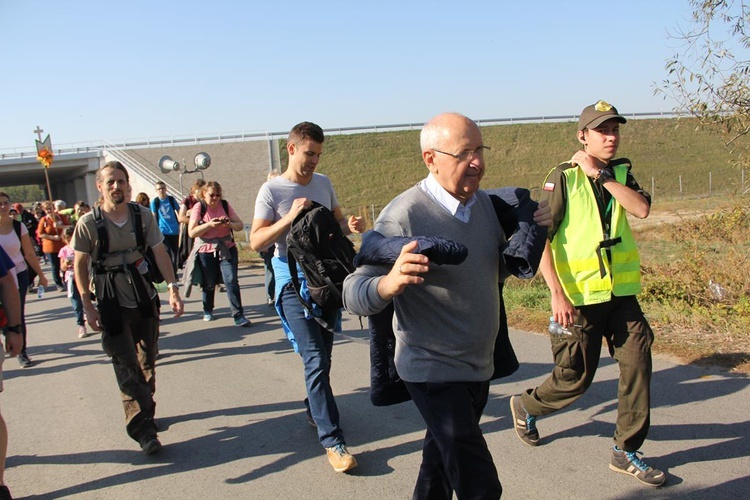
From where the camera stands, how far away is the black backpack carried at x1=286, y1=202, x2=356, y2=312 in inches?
142

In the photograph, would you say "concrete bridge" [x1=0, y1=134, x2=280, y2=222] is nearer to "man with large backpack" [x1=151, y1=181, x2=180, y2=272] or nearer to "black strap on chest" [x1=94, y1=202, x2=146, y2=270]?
"man with large backpack" [x1=151, y1=181, x2=180, y2=272]

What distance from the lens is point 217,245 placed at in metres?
9.20

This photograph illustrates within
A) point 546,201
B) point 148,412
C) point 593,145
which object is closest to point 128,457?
point 148,412

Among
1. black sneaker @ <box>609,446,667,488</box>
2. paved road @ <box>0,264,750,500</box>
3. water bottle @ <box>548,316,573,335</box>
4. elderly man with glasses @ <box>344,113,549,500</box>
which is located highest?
elderly man with glasses @ <box>344,113,549,500</box>

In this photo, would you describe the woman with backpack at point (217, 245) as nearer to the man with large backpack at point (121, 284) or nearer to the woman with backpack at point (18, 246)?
the woman with backpack at point (18, 246)

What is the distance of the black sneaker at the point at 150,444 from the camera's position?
181 inches

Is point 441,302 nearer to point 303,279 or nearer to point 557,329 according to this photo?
point 557,329

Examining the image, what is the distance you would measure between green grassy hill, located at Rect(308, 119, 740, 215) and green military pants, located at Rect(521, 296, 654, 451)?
38437 millimetres

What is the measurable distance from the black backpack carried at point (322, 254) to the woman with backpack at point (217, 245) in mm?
5387

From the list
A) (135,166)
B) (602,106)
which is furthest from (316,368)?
(135,166)

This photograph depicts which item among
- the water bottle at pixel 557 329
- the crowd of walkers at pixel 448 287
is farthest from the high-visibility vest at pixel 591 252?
the water bottle at pixel 557 329

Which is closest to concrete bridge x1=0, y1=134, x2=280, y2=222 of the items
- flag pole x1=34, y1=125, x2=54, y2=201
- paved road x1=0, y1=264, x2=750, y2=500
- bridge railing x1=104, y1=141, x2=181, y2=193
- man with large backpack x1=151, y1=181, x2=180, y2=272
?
bridge railing x1=104, y1=141, x2=181, y2=193

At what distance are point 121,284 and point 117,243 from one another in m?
0.30

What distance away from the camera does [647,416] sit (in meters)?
3.65
